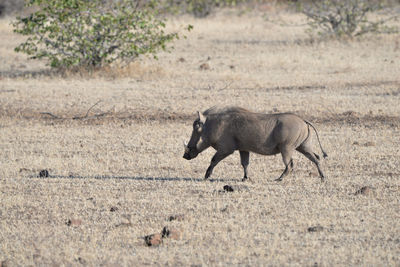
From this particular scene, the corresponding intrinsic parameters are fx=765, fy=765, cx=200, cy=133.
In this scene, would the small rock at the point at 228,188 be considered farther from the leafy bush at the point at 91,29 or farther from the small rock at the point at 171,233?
the leafy bush at the point at 91,29

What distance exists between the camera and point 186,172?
9062 millimetres

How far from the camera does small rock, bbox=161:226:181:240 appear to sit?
19.9 feet

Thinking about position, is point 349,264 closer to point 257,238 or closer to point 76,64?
point 257,238

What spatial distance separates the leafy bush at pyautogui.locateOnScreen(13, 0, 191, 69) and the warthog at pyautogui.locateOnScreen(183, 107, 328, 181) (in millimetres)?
8329

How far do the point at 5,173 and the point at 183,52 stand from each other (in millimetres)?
13853

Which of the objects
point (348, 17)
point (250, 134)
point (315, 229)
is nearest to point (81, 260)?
point (315, 229)

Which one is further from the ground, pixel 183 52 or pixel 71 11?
pixel 71 11

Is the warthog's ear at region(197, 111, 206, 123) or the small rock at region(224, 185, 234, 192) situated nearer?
the small rock at region(224, 185, 234, 192)

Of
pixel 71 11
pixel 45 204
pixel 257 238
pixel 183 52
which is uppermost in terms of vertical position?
pixel 257 238

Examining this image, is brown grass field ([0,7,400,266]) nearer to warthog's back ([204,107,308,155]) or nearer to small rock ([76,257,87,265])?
small rock ([76,257,87,265])

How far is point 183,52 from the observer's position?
2242 cm

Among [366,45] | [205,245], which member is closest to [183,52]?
[366,45]

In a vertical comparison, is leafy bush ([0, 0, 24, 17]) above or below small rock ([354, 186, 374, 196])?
below

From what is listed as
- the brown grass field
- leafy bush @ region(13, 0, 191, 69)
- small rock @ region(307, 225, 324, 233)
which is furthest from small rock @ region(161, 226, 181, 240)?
leafy bush @ region(13, 0, 191, 69)
